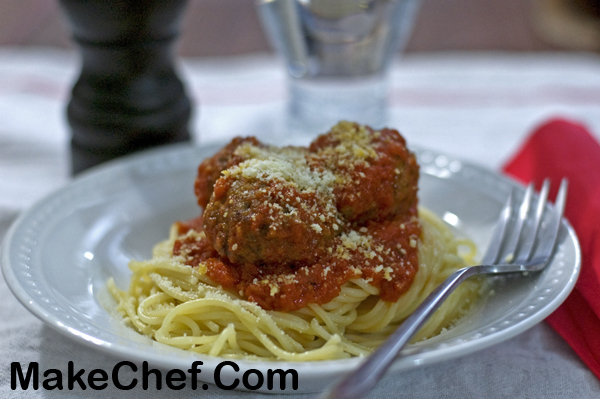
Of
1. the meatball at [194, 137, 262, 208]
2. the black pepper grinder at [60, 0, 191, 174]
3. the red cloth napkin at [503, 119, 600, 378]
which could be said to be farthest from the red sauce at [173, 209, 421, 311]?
the black pepper grinder at [60, 0, 191, 174]

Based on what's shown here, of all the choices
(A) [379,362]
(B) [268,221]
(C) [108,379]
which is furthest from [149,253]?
(A) [379,362]

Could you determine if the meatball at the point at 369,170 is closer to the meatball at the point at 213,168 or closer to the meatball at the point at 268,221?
the meatball at the point at 268,221

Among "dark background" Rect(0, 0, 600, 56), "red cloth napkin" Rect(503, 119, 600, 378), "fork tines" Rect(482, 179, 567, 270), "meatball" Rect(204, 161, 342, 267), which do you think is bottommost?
"dark background" Rect(0, 0, 600, 56)

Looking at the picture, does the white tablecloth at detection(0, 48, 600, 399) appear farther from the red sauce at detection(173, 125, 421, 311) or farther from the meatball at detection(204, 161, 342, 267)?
the meatball at detection(204, 161, 342, 267)

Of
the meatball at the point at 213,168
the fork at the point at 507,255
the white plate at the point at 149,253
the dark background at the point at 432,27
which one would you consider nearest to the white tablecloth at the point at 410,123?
the white plate at the point at 149,253

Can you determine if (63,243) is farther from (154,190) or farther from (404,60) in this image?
(404,60)

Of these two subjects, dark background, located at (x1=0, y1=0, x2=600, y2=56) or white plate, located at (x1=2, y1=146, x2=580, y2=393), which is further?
dark background, located at (x1=0, y1=0, x2=600, y2=56)
